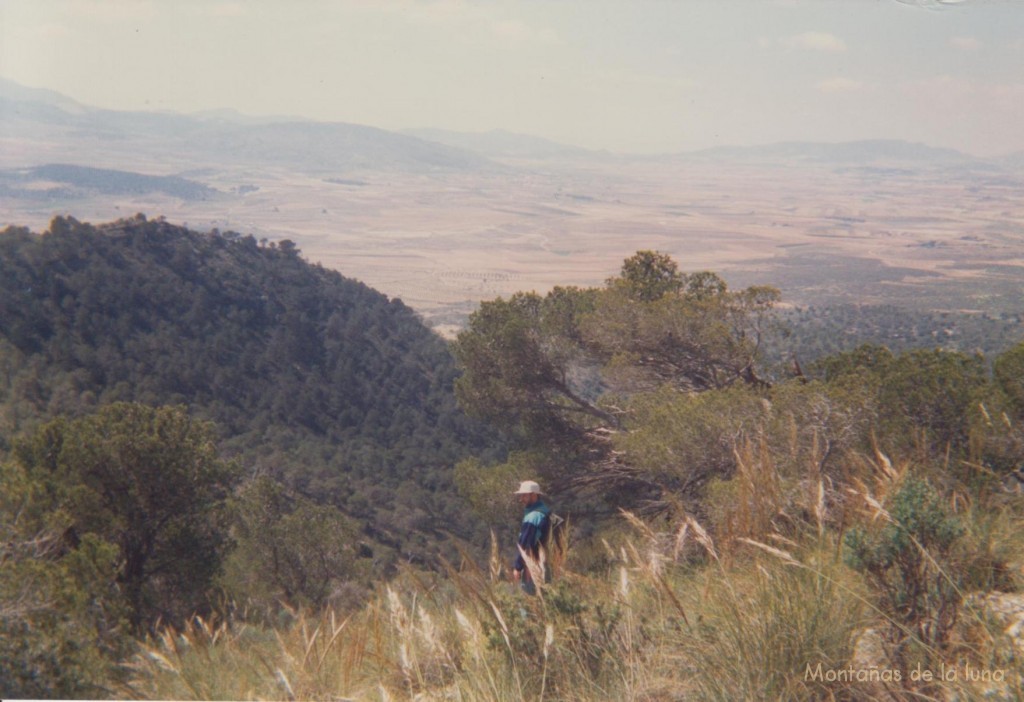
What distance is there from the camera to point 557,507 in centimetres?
922

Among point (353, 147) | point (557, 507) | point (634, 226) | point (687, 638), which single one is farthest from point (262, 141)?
point (687, 638)

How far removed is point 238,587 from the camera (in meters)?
9.17

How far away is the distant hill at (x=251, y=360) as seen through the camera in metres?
17.1

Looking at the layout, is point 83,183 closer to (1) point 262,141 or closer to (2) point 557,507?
(2) point 557,507

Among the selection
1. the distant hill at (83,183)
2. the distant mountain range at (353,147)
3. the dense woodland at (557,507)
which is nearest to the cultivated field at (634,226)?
the distant hill at (83,183)

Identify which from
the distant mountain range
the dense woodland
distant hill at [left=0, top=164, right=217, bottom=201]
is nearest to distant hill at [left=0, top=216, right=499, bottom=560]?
the dense woodland

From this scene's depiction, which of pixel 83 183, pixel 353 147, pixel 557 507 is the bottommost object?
pixel 557 507

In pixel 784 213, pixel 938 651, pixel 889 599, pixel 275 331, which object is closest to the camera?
pixel 938 651

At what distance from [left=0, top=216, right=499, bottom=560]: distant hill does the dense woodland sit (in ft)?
0.55

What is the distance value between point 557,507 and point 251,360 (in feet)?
53.8

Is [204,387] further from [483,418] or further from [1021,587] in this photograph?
[1021,587]

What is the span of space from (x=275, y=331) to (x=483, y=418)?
17.2m

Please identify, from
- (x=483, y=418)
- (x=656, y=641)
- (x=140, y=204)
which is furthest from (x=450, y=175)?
(x=656, y=641)

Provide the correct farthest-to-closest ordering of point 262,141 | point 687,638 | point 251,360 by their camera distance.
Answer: point 262,141 → point 251,360 → point 687,638
